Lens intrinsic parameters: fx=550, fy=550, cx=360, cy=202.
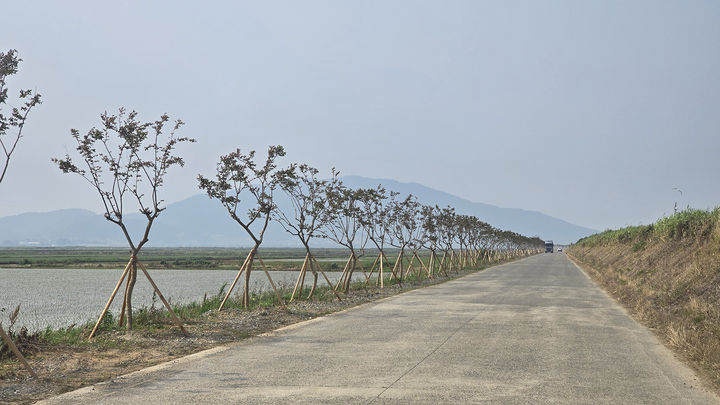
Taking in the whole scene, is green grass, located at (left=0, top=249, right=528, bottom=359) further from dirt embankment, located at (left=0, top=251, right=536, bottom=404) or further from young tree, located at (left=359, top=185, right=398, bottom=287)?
young tree, located at (left=359, top=185, right=398, bottom=287)

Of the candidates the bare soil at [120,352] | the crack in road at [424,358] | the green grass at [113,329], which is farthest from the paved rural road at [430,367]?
the green grass at [113,329]

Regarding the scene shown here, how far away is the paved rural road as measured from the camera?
6.86 meters

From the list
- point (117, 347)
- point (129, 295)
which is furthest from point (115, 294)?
point (117, 347)

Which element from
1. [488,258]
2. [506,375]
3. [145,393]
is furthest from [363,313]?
[488,258]

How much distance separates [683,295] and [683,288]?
1.63 ft

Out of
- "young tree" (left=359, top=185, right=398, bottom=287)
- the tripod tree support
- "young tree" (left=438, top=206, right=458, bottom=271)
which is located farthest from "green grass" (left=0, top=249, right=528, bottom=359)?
"young tree" (left=438, top=206, right=458, bottom=271)

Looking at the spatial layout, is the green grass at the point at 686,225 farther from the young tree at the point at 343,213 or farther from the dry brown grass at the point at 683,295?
the young tree at the point at 343,213

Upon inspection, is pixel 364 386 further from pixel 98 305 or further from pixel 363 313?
pixel 98 305

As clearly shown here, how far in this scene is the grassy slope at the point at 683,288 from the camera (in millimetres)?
9891

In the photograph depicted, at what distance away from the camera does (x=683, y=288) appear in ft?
49.5

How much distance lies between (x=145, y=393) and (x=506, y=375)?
495cm

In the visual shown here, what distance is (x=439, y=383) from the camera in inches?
292

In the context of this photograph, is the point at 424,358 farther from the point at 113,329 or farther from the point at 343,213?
the point at 343,213

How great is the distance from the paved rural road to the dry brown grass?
0.49m
